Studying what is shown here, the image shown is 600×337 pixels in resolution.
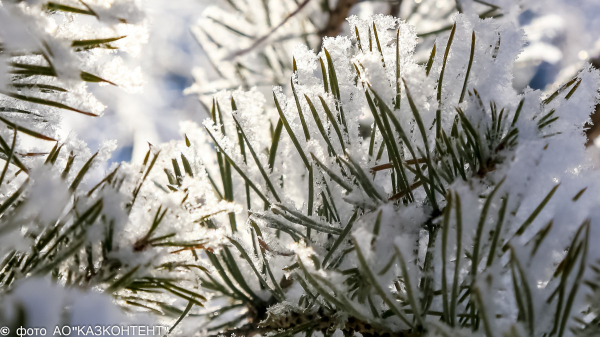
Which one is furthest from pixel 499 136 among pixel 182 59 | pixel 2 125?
pixel 182 59

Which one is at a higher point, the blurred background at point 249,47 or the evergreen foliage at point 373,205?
the blurred background at point 249,47

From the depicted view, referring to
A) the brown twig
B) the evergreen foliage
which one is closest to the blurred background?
the brown twig

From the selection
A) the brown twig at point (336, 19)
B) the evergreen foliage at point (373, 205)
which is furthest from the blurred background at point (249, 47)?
the evergreen foliage at point (373, 205)

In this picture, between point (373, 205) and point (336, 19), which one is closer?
point (373, 205)

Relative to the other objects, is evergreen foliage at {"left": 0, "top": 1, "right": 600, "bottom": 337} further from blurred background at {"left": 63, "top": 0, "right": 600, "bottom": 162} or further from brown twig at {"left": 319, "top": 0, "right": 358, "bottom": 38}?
brown twig at {"left": 319, "top": 0, "right": 358, "bottom": 38}

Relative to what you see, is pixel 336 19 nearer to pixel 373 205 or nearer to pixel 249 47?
pixel 249 47

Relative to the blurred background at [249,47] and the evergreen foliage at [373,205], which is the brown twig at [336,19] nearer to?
the blurred background at [249,47]

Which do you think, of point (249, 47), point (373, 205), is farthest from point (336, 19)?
point (373, 205)

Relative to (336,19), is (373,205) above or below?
below
